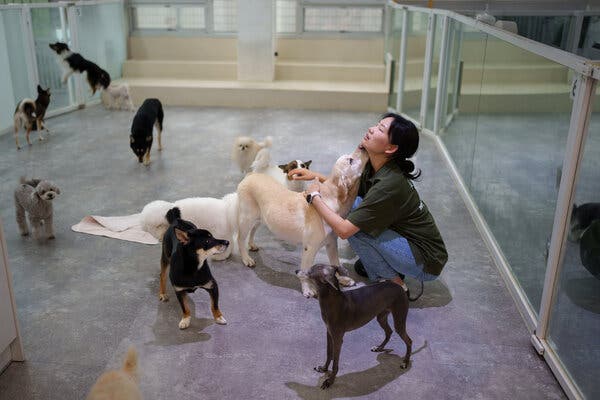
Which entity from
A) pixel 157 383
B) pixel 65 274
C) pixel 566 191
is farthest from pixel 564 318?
pixel 65 274

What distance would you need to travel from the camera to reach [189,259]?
8.09ft

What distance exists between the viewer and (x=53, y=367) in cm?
238

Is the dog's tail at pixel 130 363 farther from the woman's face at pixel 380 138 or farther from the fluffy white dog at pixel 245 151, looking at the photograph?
the fluffy white dog at pixel 245 151

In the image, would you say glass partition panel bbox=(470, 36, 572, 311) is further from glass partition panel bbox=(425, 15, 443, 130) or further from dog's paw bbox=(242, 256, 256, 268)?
glass partition panel bbox=(425, 15, 443, 130)

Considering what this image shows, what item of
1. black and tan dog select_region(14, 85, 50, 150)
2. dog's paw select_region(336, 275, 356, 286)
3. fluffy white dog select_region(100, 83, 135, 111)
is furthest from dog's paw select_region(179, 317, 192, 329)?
fluffy white dog select_region(100, 83, 135, 111)

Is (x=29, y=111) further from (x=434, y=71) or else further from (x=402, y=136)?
(x=402, y=136)

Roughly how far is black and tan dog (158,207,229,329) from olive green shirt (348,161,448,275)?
678 millimetres

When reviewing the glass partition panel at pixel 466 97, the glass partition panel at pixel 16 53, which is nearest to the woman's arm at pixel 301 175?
the glass partition panel at pixel 466 97

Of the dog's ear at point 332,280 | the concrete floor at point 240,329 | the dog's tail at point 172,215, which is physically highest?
the dog's ear at point 332,280

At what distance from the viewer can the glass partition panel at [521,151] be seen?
2.71 m

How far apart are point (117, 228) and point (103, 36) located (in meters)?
5.27

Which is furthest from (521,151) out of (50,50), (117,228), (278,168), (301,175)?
(50,50)

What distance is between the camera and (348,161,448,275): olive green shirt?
260cm

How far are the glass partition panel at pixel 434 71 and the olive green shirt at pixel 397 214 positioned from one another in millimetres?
3483
